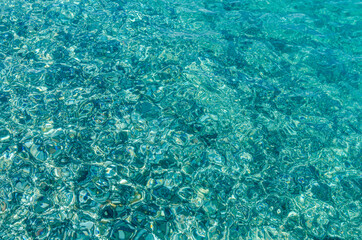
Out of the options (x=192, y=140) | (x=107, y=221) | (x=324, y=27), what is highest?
(x=324, y=27)

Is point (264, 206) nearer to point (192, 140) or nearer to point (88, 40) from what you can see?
point (192, 140)

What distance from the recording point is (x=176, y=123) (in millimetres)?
2504

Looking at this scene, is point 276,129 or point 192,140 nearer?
point 192,140

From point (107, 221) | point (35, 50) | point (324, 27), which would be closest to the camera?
point (107, 221)

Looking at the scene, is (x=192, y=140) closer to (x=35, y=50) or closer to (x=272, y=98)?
(x=272, y=98)

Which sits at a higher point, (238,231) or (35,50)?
(35,50)

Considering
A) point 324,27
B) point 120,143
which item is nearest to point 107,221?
point 120,143

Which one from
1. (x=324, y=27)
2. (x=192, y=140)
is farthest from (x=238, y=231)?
(x=324, y=27)

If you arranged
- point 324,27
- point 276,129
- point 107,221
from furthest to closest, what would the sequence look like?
point 324,27
point 276,129
point 107,221

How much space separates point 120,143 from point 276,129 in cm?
143

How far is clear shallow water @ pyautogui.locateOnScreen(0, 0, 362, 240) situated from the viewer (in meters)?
1.97

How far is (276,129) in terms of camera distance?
2570 mm

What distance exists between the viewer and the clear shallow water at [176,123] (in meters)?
1.97

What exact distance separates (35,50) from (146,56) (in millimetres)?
1209
